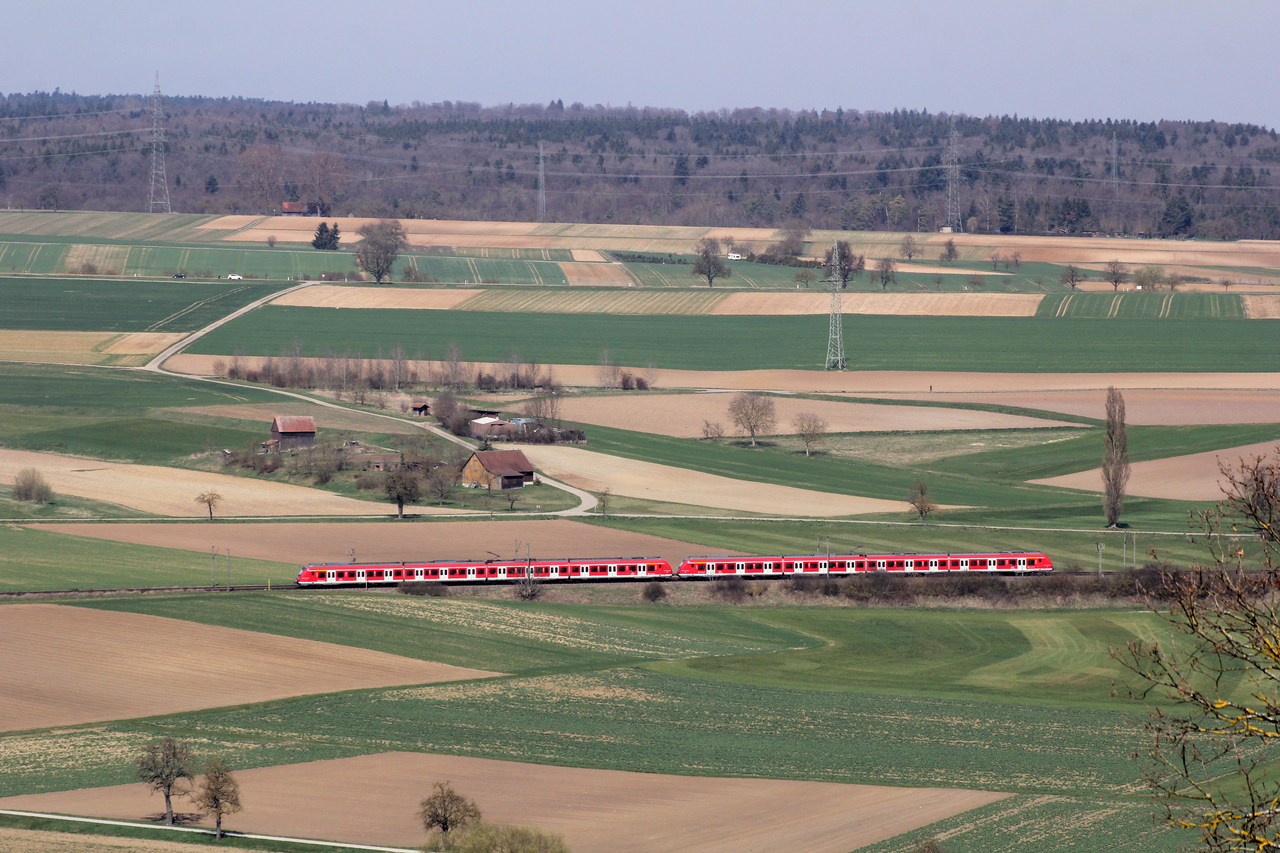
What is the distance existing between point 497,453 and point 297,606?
116 ft

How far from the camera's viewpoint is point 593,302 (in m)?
187

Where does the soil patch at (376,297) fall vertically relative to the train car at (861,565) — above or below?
above

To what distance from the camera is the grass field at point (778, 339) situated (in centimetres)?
14925

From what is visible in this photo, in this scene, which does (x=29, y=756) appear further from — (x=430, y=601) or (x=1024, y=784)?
(x=1024, y=784)

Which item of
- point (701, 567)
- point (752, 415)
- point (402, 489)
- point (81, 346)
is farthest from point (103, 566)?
point (81, 346)

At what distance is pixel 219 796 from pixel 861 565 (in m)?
46.3

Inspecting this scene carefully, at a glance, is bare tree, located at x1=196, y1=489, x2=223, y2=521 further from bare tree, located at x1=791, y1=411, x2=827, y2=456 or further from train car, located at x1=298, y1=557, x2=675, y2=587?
bare tree, located at x1=791, y1=411, x2=827, y2=456

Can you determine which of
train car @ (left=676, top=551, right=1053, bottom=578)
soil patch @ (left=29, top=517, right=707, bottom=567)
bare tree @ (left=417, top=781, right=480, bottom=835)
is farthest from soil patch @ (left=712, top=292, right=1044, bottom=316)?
bare tree @ (left=417, top=781, right=480, bottom=835)

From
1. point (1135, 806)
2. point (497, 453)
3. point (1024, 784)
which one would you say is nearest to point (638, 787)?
point (1024, 784)

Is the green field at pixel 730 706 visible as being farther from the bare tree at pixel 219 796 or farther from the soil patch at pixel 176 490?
the soil patch at pixel 176 490

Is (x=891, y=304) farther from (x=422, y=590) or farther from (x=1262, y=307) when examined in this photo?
(x=422, y=590)

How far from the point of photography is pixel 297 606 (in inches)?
2685

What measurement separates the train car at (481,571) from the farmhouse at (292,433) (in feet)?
114

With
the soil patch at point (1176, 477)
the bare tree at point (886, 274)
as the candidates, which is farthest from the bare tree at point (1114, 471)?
the bare tree at point (886, 274)
